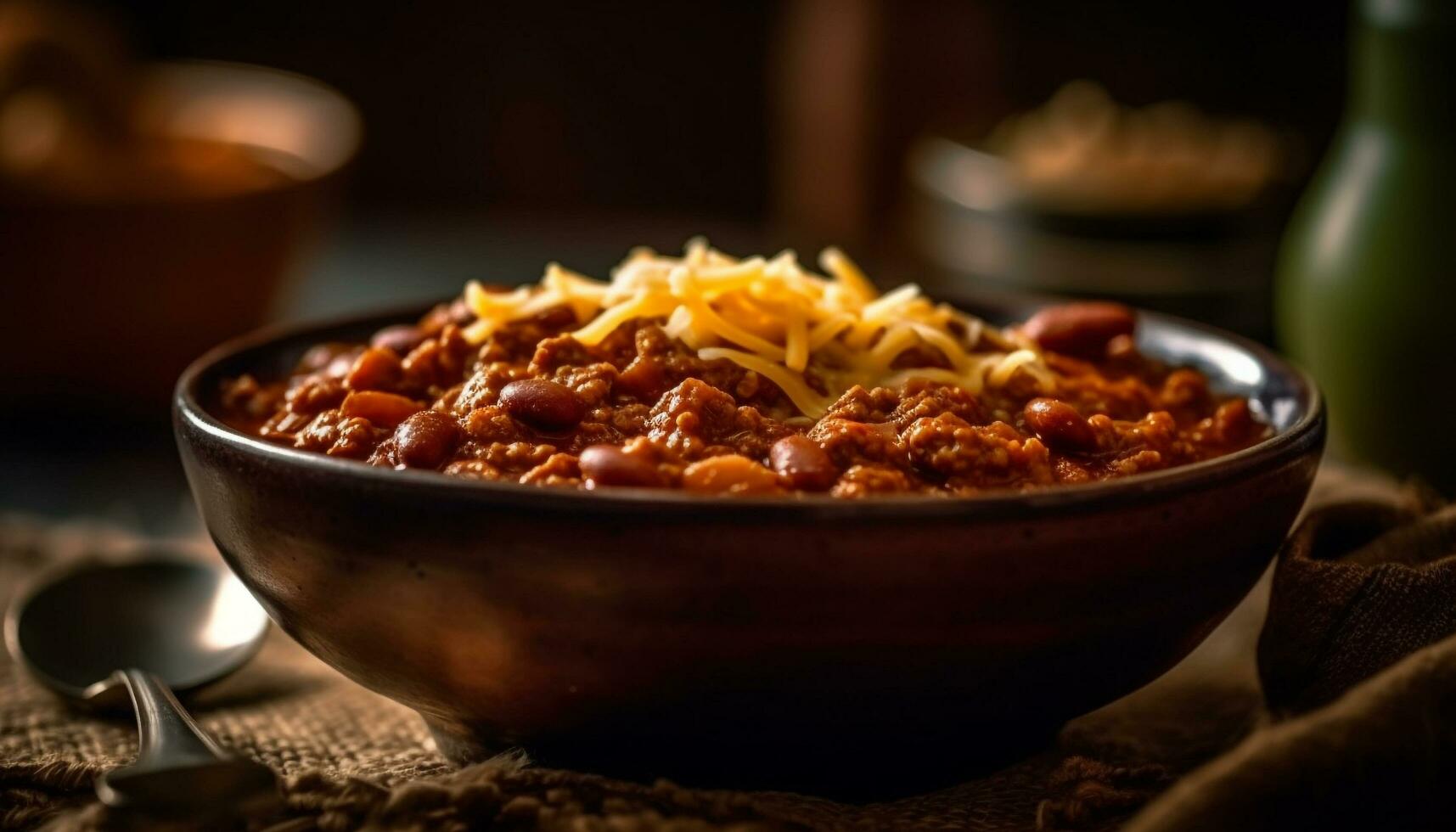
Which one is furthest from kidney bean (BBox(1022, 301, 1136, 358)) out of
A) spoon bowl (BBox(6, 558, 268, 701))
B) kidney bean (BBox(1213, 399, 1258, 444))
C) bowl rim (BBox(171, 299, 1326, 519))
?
spoon bowl (BBox(6, 558, 268, 701))

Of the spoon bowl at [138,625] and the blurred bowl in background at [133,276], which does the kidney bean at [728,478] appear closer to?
the spoon bowl at [138,625]

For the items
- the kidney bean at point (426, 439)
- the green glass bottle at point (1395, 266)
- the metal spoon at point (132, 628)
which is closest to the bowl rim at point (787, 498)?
the kidney bean at point (426, 439)

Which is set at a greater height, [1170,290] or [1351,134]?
[1351,134]

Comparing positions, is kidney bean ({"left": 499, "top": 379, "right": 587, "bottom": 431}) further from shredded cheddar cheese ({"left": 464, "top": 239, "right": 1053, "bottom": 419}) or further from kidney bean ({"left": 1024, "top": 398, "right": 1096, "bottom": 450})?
kidney bean ({"left": 1024, "top": 398, "right": 1096, "bottom": 450})

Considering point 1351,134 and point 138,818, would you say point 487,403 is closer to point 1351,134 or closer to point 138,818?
point 138,818

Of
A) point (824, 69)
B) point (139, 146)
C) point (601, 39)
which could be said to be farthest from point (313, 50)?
point (139, 146)

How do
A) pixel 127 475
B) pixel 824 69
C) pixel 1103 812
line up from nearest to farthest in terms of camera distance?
pixel 1103 812 → pixel 127 475 → pixel 824 69

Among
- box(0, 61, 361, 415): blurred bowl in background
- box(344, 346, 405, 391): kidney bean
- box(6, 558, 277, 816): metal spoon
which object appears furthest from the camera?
box(0, 61, 361, 415): blurred bowl in background
